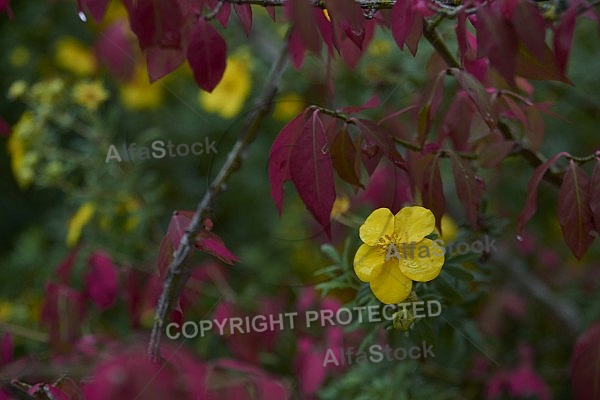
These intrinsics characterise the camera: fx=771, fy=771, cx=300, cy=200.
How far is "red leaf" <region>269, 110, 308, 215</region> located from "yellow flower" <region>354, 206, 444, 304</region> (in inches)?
3.5

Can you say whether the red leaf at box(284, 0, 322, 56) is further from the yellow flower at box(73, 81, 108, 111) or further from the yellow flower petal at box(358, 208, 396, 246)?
the yellow flower at box(73, 81, 108, 111)

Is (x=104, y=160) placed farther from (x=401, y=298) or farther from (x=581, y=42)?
(x=581, y=42)

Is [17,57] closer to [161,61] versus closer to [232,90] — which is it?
[232,90]

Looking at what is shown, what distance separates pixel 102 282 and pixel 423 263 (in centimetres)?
60

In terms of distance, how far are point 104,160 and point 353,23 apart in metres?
0.86

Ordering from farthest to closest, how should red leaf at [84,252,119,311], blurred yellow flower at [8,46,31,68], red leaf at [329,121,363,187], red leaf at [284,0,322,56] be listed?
1. blurred yellow flower at [8,46,31,68]
2. red leaf at [84,252,119,311]
3. red leaf at [329,121,363,187]
4. red leaf at [284,0,322,56]

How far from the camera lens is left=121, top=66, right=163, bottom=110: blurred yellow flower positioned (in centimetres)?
182

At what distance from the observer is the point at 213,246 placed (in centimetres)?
72

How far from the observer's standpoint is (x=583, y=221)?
70 cm

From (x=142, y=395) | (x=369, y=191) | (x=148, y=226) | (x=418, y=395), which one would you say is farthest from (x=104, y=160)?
(x=142, y=395)

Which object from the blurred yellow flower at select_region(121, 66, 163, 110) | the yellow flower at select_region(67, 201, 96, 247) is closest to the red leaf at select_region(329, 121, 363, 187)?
the yellow flower at select_region(67, 201, 96, 247)

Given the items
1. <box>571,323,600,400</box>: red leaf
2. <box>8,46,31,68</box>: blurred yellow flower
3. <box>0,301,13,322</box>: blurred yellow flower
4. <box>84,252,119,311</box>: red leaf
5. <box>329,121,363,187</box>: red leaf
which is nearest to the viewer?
<box>329,121,363,187</box>: red leaf

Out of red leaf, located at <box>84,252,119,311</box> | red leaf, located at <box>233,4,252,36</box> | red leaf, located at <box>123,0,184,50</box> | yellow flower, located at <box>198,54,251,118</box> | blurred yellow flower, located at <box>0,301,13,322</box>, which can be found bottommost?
blurred yellow flower, located at <box>0,301,13,322</box>

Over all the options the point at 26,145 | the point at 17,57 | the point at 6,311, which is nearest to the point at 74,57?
the point at 17,57
